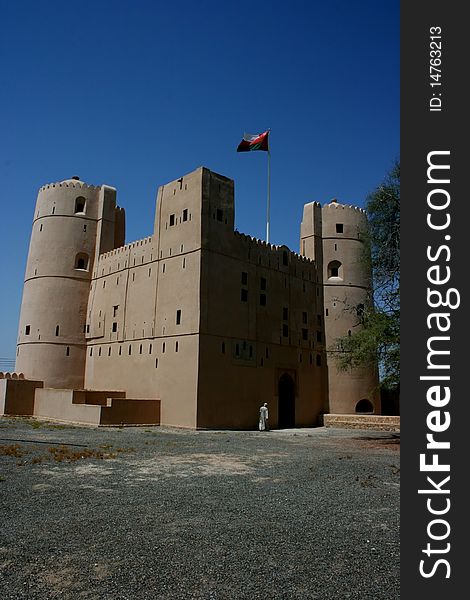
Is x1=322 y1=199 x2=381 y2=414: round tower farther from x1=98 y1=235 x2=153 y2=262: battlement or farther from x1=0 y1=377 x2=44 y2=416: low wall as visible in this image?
x1=0 y1=377 x2=44 y2=416: low wall

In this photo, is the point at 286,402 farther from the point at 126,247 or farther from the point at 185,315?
the point at 126,247

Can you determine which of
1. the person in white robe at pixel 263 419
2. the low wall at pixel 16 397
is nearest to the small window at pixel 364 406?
the person in white robe at pixel 263 419

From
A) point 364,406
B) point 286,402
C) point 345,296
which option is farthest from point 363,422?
point 345,296

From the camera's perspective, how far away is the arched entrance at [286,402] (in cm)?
2802

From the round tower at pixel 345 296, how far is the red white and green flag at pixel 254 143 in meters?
5.92

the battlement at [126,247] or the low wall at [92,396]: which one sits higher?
the battlement at [126,247]

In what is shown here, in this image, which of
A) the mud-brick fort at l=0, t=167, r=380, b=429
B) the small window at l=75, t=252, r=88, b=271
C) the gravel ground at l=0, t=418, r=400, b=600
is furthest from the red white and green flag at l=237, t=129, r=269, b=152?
the gravel ground at l=0, t=418, r=400, b=600

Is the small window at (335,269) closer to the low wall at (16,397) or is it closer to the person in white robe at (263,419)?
the person in white robe at (263,419)

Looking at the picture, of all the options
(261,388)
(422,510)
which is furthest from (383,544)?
(261,388)

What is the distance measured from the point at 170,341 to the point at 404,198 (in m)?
20.9

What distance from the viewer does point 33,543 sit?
5668 mm

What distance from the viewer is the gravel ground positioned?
4.59 m

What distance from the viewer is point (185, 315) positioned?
24234 mm

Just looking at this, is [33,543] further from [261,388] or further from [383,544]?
[261,388]
